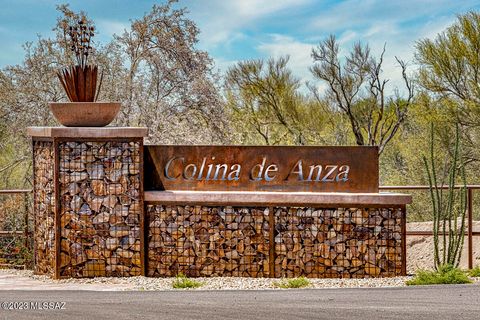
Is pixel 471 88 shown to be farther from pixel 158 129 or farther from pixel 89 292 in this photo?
pixel 89 292

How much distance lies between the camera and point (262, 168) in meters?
12.2

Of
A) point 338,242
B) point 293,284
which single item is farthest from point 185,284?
point 338,242

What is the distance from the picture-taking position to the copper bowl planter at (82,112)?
1227 cm

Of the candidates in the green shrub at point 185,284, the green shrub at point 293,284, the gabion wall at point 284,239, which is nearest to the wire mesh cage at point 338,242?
the gabion wall at point 284,239

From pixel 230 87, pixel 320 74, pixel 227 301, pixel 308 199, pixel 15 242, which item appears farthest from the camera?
pixel 230 87

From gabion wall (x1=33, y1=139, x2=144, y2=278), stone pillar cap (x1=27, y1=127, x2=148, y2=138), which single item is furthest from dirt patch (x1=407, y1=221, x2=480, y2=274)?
stone pillar cap (x1=27, y1=127, x2=148, y2=138)

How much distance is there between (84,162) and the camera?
12.1 metres

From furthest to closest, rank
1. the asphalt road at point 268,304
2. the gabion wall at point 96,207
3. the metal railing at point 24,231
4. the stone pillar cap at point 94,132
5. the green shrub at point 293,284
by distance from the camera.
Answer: the metal railing at point 24,231 → the gabion wall at point 96,207 → the stone pillar cap at point 94,132 → the green shrub at point 293,284 → the asphalt road at point 268,304

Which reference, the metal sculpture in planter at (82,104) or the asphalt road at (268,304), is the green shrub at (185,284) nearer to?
the asphalt road at (268,304)

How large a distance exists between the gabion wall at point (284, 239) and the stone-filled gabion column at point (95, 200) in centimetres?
36

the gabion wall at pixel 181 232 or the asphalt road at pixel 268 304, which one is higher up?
the gabion wall at pixel 181 232

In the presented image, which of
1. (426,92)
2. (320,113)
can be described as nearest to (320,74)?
(320,113)

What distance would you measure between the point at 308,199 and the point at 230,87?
994 inches

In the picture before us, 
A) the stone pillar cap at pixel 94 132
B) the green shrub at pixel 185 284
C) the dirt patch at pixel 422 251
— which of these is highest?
the stone pillar cap at pixel 94 132
